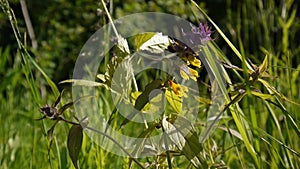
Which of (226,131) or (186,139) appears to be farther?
(226,131)

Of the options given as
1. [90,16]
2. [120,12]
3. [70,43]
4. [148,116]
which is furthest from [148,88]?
[70,43]

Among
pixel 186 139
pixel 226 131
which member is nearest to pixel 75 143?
pixel 186 139

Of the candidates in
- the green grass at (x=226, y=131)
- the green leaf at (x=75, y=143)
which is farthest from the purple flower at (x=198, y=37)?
the green leaf at (x=75, y=143)

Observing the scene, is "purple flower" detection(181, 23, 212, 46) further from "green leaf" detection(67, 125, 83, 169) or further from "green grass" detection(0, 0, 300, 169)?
"green leaf" detection(67, 125, 83, 169)

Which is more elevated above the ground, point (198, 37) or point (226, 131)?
point (198, 37)

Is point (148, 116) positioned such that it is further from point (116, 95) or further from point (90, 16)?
point (90, 16)

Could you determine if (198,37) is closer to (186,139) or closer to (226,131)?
(186,139)

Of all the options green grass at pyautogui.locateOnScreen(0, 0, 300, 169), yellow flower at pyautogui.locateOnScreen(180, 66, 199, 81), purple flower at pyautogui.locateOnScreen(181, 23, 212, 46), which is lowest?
green grass at pyautogui.locateOnScreen(0, 0, 300, 169)

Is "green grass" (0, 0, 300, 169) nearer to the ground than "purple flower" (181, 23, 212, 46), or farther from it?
nearer to the ground

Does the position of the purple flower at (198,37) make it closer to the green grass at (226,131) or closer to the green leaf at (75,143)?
the green grass at (226,131)

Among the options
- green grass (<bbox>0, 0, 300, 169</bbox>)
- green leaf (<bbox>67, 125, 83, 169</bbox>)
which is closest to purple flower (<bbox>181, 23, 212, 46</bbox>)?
green grass (<bbox>0, 0, 300, 169</bbox>)

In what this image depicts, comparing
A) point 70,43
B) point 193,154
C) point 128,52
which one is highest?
point 70,43
